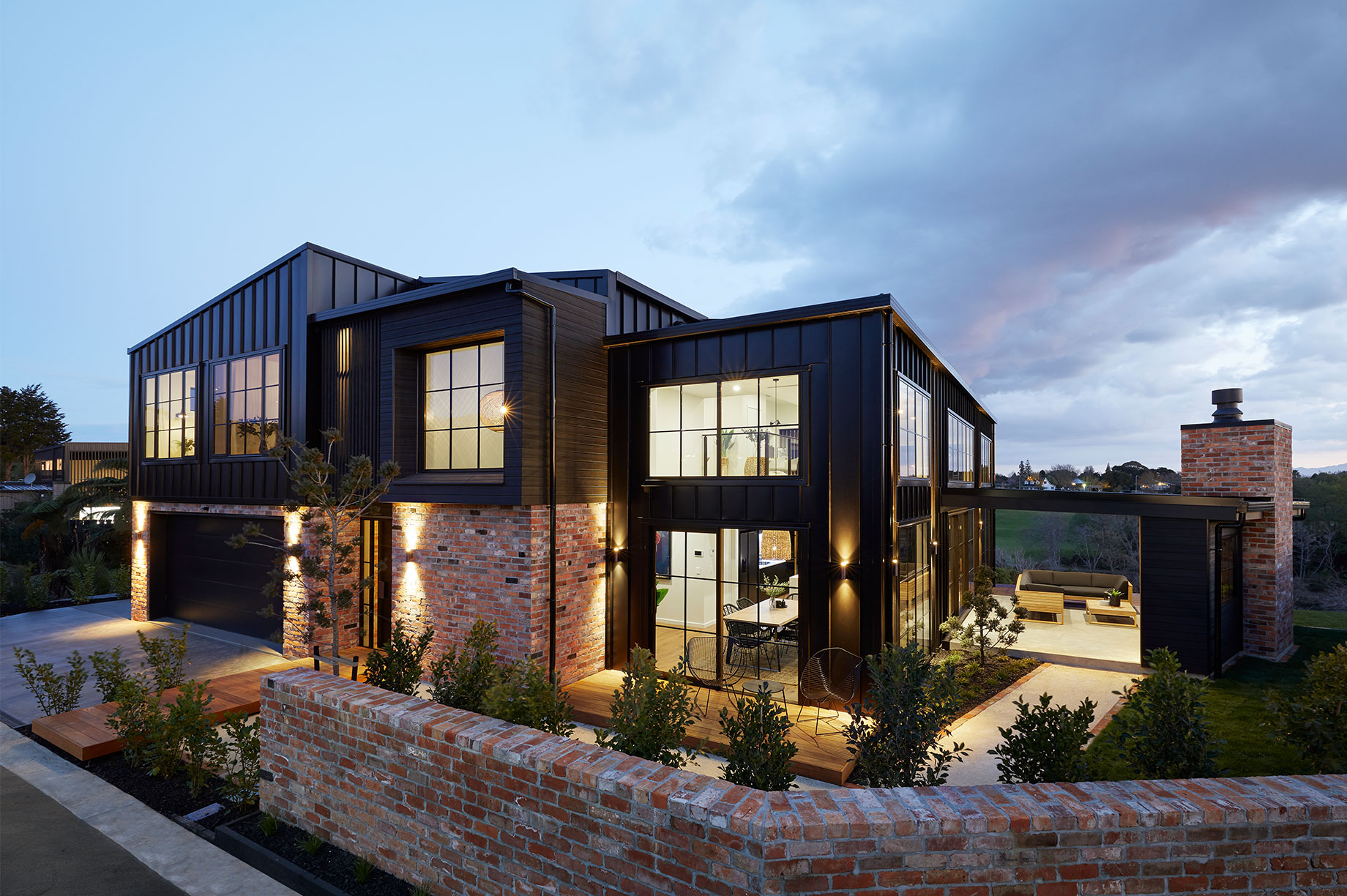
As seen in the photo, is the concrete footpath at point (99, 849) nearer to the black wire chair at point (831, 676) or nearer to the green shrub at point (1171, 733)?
the green shrub at point (1171, 733)

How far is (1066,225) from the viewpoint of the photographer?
13.0 meters

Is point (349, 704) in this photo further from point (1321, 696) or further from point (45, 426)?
point (45, 426)

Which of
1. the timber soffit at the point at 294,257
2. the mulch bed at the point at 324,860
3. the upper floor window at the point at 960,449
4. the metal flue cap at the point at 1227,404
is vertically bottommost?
the mulch bed at the point at 324,860

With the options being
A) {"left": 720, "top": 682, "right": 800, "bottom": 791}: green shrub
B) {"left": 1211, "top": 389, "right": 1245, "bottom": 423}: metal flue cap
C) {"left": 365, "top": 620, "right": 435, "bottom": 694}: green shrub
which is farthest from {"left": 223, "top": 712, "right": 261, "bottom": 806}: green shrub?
{"left": 1211, "top": 389, "right": 1245, "bottom": 423}: metal flue cap

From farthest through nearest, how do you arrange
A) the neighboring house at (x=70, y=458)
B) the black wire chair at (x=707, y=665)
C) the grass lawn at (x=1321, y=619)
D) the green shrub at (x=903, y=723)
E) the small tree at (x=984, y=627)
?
the neighboring house at (x=70, y=458)
the grass lawn at (x=1321, y=619)
the small tree at (x=984, y=627)
the black wire chair at (x=707, y=665)
the green shrub at (x=903, y=723)

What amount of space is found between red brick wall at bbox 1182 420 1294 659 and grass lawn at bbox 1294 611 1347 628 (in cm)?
343

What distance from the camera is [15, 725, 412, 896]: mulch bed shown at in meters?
3.45

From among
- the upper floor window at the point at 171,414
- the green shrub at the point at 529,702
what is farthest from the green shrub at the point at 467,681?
the upper floor window at the point at 171,414

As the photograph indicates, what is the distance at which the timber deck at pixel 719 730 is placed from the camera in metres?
5.51

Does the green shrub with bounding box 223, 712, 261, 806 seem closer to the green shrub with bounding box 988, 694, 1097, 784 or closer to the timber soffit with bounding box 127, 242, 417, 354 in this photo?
the green shrub with bounding box 988, 694, 1097, 784

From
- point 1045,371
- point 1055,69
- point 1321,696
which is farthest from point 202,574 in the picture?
point 1045,371

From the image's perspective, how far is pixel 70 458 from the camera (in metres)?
27.2

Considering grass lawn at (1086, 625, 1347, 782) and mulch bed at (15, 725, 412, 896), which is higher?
mulch bed at (15, 725, 412, 896)

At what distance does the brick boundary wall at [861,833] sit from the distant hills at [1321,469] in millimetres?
29049
